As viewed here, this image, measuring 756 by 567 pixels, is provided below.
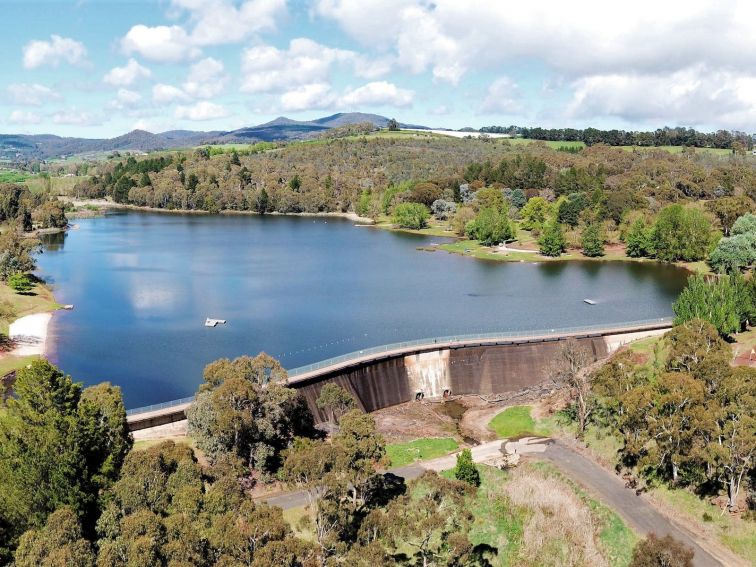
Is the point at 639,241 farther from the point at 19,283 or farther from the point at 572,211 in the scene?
the point at 19,283

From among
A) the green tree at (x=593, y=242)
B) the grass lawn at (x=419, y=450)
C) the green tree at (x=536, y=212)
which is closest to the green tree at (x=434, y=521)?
the grass lawn at (x=419, y=450)

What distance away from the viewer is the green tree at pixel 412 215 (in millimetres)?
182500

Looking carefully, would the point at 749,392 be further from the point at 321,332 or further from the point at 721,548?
the point at 321,332

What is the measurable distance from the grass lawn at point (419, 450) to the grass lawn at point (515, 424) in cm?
524

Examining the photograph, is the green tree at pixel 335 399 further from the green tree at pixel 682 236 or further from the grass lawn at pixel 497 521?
the green tree at pixel 682 236

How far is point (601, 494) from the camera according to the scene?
4481 centimetres

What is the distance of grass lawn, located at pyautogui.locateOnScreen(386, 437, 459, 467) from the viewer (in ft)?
168

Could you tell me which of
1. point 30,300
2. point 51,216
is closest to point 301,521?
point 30,300

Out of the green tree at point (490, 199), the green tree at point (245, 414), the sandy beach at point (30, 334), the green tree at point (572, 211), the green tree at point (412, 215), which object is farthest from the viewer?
the green tree at point (412, 215)

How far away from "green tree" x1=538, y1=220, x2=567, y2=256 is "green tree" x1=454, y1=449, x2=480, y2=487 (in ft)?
336

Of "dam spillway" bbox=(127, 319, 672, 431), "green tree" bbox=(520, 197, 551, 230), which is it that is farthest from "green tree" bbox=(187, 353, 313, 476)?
"green tree" bbox=(520, 197, 551, 230)

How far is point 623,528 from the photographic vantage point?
133 feet

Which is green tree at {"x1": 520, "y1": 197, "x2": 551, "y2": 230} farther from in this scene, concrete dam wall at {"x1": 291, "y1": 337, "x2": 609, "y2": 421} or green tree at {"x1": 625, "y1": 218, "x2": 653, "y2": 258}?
concrete dam wall at {"x1": 291, "y1": 337, "x2": 609, "y2": 421}

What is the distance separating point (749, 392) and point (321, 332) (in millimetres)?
50953
